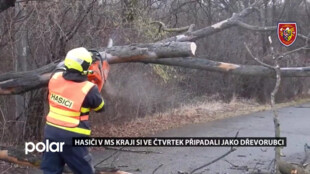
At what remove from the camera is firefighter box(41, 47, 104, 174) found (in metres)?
4.30

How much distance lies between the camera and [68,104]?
4.29 meters

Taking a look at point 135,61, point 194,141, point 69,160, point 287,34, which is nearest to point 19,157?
point 69,160

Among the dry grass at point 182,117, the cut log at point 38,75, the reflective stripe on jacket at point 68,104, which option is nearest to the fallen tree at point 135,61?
the cut log at point 38,75

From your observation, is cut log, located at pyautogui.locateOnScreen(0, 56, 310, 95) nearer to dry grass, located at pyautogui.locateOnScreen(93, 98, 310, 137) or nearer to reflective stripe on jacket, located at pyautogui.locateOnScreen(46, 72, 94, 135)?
reflective stripe on jacket, located at pyautogui.locateOnScreen(46, 72, 94, 135)

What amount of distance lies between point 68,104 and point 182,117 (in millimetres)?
9178

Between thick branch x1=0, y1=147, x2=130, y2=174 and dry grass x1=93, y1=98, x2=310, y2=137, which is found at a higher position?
thick branch x1=0, y1=147, x2=130, y2=174

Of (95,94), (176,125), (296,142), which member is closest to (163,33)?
(176,125)

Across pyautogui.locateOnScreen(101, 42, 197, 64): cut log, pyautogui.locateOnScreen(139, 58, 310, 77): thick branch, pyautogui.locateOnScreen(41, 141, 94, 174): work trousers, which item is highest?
pyautogui.locateOnScreen(101, 42, 197, 64): cut log

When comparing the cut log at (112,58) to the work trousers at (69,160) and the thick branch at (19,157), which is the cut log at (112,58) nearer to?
the thick branch at (19,157)

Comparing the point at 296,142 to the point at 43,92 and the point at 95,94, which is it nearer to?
the point at 43,92

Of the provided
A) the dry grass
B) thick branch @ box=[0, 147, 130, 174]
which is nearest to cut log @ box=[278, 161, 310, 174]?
thick branch @ box=[0, 147, 130, 174]

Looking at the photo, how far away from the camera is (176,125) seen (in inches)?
478

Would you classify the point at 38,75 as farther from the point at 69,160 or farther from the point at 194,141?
the point at 194,141

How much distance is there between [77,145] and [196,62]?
103 inches
